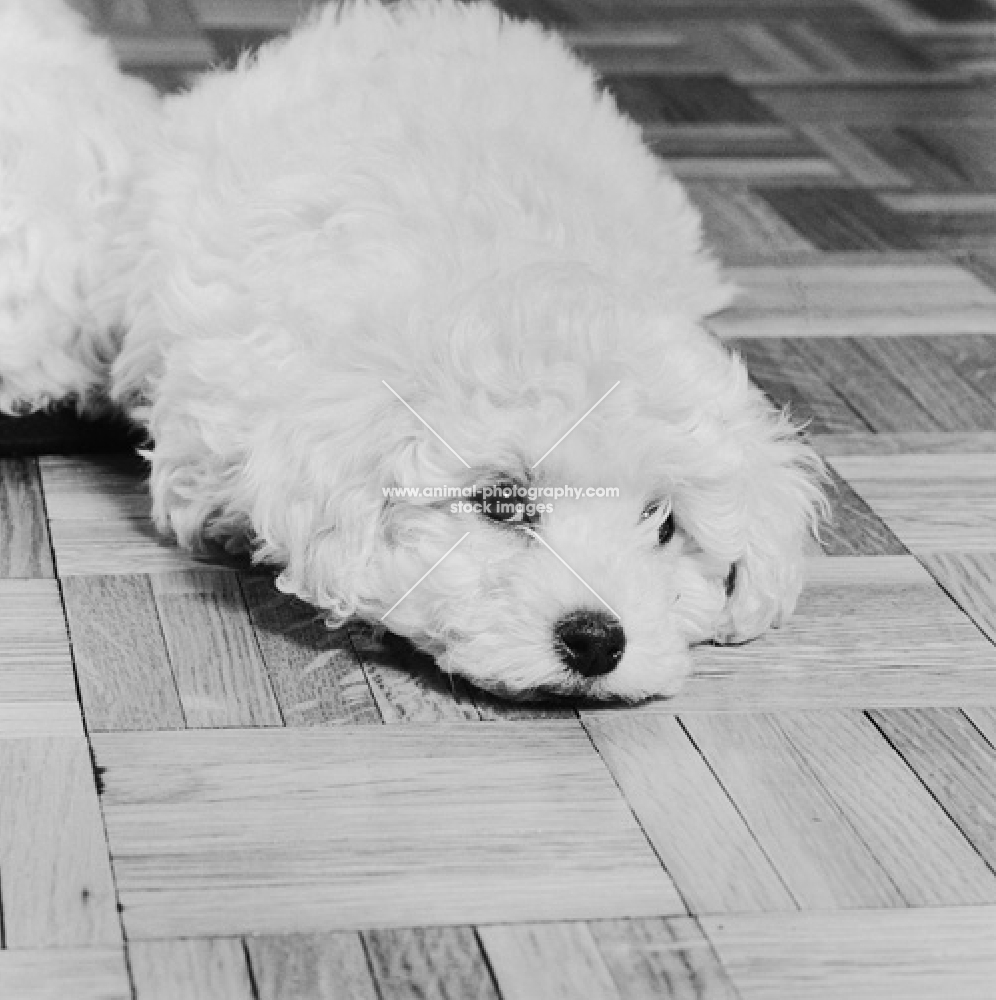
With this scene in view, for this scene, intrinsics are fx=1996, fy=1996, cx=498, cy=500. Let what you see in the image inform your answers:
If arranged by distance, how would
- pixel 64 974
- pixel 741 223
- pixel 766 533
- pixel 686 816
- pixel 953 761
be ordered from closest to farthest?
pixel 64 974
pixel 686 816
pixel 953 761
pixel 766 533
pixel 741 223

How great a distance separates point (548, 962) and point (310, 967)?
7.0 inches

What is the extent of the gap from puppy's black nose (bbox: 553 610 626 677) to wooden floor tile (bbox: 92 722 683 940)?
8 cm

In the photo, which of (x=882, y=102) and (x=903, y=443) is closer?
(x=903, y=443)

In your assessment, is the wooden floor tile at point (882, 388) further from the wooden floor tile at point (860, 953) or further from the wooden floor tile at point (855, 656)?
the wooden floor tile at point (860, 953)

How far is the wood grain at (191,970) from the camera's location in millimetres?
A: 1438

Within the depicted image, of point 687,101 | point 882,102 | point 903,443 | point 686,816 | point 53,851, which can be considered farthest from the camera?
point 882,102

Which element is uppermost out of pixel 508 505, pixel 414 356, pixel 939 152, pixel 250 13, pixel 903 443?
pixel 414 356

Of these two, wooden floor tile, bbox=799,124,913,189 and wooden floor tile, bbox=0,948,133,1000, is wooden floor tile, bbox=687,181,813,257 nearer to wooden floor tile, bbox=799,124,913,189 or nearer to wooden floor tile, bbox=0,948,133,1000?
wooden floor tile, bbox=799,124,913,189

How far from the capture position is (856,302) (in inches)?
115

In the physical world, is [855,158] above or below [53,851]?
below

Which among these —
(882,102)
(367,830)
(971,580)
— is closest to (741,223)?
(882,102)

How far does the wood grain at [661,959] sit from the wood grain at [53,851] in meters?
0.37

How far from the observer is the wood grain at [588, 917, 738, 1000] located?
1.48 meters

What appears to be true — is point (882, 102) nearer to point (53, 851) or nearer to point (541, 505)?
point (541, 505)
